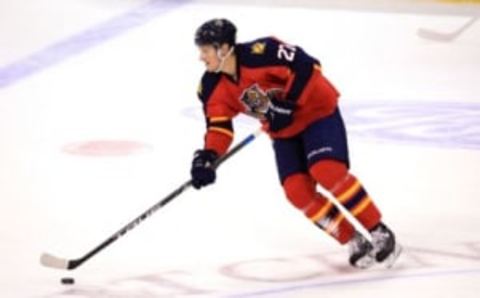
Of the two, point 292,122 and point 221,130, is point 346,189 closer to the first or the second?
point 292,122

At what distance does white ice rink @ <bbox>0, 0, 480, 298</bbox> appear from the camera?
3.84m

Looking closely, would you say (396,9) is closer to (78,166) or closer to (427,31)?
(427,31)

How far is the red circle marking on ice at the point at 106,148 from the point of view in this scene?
534 centimetres

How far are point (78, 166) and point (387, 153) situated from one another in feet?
3.89

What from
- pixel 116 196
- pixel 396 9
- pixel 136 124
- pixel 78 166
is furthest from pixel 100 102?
pixel 396 9

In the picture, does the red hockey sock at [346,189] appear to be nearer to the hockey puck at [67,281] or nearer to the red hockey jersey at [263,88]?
the red hockey jersey at [263,88]

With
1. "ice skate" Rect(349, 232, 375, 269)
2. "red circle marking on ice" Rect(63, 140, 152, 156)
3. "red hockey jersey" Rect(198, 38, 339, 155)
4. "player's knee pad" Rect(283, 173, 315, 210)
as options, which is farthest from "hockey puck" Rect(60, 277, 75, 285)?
"red circle marking on ice" Rect(63, 140, 152, 156)

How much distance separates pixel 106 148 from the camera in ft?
17.8

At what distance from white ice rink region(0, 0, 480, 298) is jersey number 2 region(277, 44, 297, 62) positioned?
1.95 ft

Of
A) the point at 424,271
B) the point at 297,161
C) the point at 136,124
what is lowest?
the point at 424,271

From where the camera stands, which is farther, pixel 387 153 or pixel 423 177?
pixel 387 153

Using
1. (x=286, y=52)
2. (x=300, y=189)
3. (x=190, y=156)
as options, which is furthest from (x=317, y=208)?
(x=190, y=156)

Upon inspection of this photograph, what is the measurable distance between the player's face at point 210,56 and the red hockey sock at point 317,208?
42cm

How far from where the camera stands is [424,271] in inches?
151
